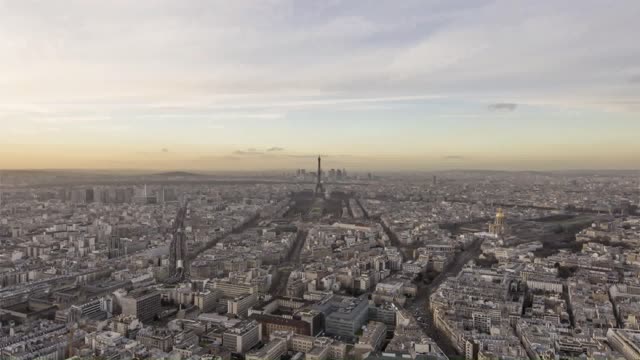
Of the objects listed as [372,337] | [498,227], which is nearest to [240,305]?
[372,337]

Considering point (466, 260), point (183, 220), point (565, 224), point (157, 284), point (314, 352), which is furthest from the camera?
point (183, 220)

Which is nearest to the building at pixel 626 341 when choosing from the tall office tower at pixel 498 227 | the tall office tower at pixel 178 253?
the tall office tower at pixel 178 253

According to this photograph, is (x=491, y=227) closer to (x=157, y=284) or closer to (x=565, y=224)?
(x=565, y=224)

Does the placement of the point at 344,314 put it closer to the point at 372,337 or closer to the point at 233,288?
the point at 372,337

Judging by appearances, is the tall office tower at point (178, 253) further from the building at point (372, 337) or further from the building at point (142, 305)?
the building at point (372, 337)

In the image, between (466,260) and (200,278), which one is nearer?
(200,278)

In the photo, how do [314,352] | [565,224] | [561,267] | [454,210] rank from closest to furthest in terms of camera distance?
1. [314,352]
2. [561,267]
3. [565,224]
4. [454,210]

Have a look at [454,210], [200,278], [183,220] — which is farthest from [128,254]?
[454,210]
